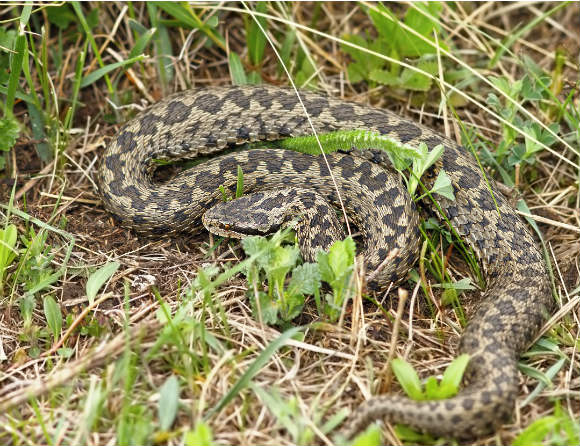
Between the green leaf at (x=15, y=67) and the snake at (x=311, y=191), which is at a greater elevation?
the green leaf at (x=15, y=67)

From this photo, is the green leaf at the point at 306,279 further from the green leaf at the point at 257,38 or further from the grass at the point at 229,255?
the green leaf at the point at 257,38

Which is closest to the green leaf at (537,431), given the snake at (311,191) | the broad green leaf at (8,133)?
the snake at (311,191)

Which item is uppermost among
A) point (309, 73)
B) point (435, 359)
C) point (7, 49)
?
point (7, 49)

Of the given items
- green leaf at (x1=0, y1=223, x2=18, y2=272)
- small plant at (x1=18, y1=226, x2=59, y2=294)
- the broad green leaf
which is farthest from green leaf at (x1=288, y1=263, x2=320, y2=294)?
the broad green leaf

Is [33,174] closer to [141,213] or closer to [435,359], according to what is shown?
[141,213]

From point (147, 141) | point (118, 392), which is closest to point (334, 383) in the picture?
point (118, 392)

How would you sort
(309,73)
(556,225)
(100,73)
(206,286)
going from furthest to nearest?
(309,73)
(100,73)
(556,225)
(206,286)
